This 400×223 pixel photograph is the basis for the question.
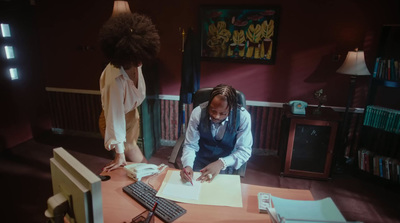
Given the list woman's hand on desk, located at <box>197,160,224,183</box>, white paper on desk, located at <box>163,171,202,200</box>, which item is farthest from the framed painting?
white paper on desk, located at <box>163,171,202,200</box>

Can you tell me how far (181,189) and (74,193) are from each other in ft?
2.30

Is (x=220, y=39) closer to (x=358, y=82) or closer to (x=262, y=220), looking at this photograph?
(x=358, y=82)

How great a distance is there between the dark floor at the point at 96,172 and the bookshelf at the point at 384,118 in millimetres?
214

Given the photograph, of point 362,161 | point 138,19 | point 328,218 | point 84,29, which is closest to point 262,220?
point 328,218

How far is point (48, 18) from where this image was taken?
3.64m

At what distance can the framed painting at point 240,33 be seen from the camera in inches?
121

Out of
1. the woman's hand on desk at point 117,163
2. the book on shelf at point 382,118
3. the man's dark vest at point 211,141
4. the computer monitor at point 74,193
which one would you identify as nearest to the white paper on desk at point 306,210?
the man's dark vest at point 211,141

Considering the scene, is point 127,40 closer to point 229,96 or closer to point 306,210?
point 229,96

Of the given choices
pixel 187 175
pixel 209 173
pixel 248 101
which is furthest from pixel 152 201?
pixel 248 101

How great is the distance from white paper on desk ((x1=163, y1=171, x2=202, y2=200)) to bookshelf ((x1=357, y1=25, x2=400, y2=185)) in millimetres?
2284

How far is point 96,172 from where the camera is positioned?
9.70ft

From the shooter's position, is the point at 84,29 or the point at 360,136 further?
the point at 84,29

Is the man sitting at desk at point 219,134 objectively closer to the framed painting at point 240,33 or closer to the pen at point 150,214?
the pen at point 150,214

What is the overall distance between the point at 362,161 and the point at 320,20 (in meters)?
1.64
